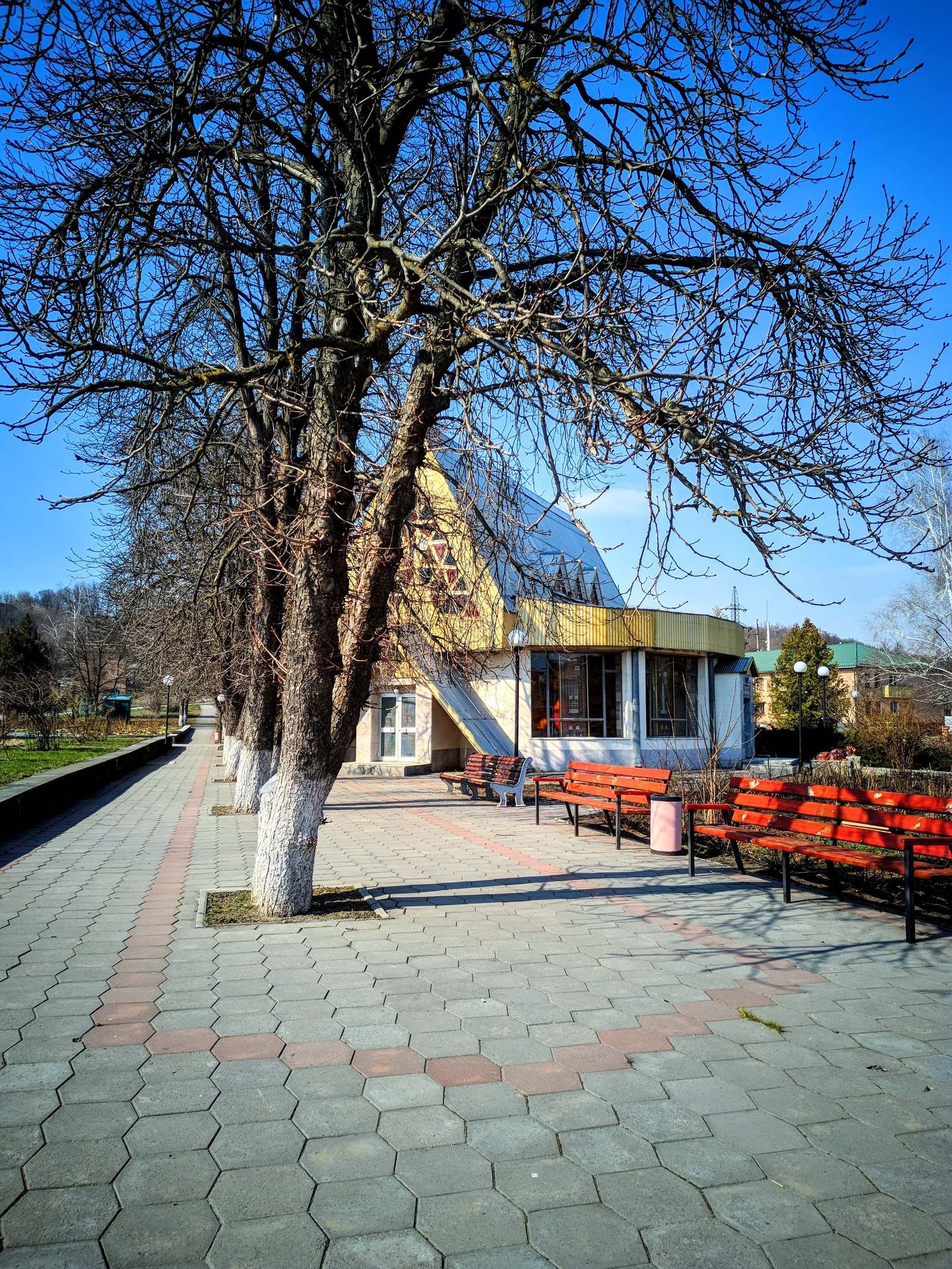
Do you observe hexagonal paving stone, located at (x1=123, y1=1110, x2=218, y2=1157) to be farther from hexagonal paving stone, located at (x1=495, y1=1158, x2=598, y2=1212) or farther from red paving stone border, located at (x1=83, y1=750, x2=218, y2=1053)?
hexagonal paving stone, located at (x1=495, y1=1158, x2=598, y2=1212)

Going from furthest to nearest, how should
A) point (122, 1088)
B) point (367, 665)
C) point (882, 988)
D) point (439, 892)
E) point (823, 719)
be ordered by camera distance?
point (823, 719)
point (439, 892)
point (367, 665)
point (882, 988)
point (122, 1088)

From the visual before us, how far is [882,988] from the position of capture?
494cm

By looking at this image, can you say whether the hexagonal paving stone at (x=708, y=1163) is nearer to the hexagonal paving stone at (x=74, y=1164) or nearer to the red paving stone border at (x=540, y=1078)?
the red paving stone border at (x=540, y=1078)

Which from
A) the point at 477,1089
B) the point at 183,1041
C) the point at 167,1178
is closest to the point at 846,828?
the point at 477,1089

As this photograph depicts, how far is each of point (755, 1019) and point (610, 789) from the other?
291 inches

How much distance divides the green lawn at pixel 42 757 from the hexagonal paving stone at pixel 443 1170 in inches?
522

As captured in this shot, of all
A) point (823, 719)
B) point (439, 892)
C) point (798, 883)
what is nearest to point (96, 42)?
point (439, 892)

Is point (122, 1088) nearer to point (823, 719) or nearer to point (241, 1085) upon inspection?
point (241, 1085)

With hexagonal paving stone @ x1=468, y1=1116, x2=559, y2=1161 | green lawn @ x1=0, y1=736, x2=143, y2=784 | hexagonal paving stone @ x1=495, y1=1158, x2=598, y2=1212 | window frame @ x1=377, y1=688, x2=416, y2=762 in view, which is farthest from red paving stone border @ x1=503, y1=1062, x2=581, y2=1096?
window frame @ x1=377, y1=688, x2=416, y2=762

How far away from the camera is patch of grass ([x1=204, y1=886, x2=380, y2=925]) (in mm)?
6484

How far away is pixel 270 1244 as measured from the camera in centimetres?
248

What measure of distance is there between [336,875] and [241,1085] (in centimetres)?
495

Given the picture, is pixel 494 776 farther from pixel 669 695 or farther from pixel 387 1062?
pixel 387 1062

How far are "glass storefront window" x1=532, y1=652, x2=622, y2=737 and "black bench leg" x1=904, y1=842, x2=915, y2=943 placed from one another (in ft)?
59.7
